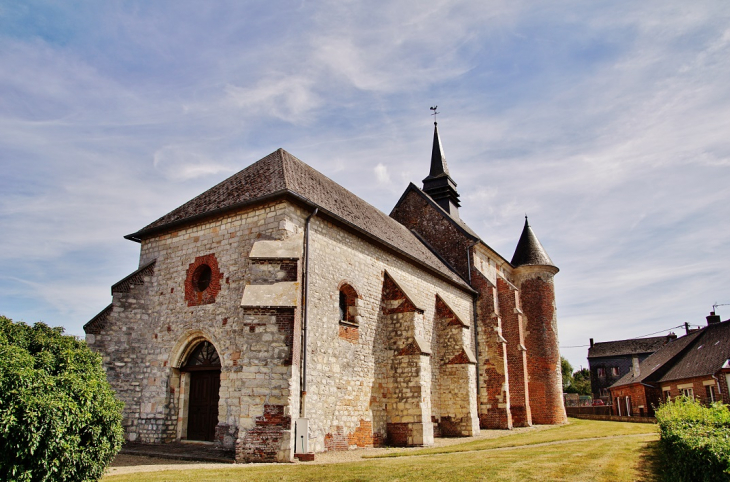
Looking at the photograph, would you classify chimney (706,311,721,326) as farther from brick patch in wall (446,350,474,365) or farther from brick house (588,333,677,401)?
brick patch in wall (446,350,474,365)

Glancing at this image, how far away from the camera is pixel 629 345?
6119 cm

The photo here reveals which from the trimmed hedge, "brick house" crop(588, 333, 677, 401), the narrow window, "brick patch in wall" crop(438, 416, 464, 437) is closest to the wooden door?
the narrow window

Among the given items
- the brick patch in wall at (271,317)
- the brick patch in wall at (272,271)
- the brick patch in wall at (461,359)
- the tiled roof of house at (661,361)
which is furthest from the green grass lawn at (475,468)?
the tiled roof of house at (661,361)

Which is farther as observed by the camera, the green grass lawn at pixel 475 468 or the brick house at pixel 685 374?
the brick house at pixel 685 374

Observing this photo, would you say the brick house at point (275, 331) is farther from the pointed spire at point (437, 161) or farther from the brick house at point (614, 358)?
the brick house at point (614, 358)

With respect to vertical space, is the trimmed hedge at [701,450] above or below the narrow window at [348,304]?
below

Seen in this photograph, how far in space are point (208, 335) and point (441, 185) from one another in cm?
2029

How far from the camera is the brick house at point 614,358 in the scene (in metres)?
58.8

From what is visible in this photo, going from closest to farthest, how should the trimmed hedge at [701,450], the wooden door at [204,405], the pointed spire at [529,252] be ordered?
the trimmed hedge at [701,450] → the wooden door at [204,405] → the pointed spire at [529,252]

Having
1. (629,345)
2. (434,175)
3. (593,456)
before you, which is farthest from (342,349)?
(629,345)

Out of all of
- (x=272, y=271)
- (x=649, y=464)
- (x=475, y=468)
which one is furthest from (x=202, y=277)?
(x=649, y=464)

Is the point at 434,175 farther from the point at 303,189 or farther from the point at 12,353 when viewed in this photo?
the point at 12,353

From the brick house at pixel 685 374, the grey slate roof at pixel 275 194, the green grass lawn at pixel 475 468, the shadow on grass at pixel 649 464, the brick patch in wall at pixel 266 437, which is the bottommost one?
the shadow on grass at pixel 649 464

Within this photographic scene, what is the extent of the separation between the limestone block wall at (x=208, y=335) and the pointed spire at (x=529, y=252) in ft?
66.8
